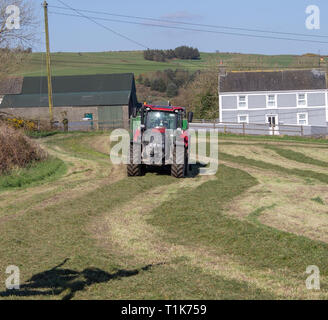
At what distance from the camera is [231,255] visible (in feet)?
29.0

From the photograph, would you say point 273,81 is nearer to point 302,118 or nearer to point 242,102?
point 242,102

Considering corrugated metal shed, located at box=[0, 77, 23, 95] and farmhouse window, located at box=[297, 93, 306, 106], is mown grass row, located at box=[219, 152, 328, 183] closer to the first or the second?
farmhouse window, located at box=[297, 93, 306, 106]

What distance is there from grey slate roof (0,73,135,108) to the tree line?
160ft

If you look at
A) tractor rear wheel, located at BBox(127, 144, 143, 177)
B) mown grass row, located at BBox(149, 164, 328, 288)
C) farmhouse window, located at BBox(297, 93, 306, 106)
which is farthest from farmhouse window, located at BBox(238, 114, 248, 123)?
mown grass row, located at BBox(149, 164, 328, 288)

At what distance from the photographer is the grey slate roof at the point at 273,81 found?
55.5m

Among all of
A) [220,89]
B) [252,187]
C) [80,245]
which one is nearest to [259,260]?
[80,245]

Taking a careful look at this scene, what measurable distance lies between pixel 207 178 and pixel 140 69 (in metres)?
85.4

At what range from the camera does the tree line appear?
112 metres

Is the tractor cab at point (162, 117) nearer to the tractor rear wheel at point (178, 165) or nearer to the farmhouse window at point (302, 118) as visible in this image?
the tractor rear wheel at point (178, 165)

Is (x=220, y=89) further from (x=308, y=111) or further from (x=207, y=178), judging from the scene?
(x=207, y=178)

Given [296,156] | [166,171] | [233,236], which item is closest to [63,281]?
[233,236]

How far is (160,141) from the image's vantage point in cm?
1784

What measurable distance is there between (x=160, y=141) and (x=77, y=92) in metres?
46.3

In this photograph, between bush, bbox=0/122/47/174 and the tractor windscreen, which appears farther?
bush, bbox=0/122/47/174
